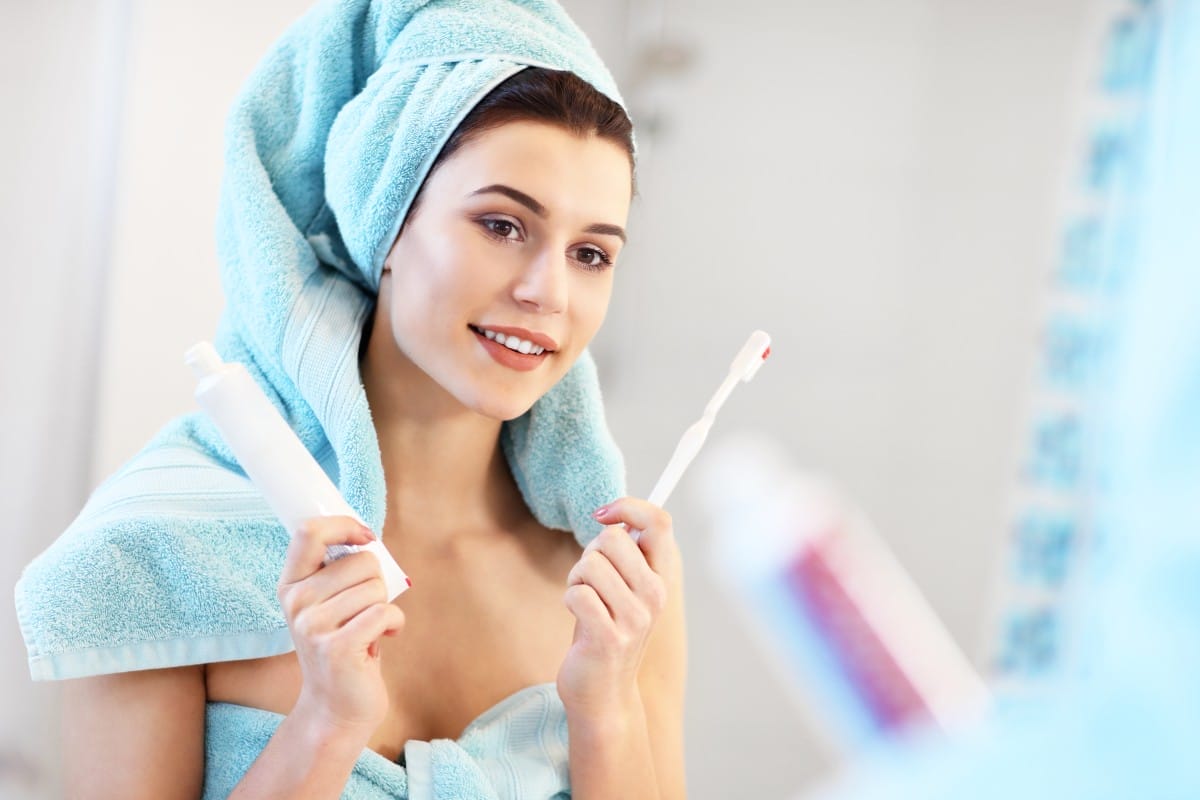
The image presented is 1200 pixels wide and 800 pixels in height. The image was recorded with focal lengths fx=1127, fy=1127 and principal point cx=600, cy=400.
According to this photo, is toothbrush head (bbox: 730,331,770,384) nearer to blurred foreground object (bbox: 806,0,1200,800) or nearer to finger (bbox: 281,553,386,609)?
finger (bbox: 281,553,386,609)

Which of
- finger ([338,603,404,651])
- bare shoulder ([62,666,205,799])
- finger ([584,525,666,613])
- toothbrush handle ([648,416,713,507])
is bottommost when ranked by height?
bare shoulder ([62,666,205,799])

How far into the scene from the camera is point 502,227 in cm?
93

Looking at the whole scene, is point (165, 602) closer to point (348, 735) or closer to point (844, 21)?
point (348, 735)

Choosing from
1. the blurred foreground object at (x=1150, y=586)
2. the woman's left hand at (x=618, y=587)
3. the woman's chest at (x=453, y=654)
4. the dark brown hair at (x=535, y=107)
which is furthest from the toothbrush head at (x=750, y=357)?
the blurred foreground object at (x=1150, y=586)

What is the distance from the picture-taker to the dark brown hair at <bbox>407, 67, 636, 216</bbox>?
0.92m

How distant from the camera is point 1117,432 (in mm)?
192

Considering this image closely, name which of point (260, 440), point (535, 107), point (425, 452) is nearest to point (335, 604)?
point (260, 440)

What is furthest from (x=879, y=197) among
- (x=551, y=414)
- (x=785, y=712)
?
(x=551, y=414)

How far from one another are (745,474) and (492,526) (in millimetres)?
748

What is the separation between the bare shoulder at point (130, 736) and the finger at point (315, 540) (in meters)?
0.22

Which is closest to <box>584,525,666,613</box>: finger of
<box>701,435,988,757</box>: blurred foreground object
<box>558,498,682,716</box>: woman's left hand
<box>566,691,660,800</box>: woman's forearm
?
<box>558,498,682,716</box>: woman's left hand

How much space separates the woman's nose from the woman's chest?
0.28 m

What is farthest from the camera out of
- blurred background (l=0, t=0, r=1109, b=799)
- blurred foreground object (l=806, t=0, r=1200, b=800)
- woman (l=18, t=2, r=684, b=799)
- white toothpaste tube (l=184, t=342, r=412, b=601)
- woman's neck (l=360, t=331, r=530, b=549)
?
blurred background (l=0, t=0, r=1109, b=799)

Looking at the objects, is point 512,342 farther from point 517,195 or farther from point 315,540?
point 315,540
